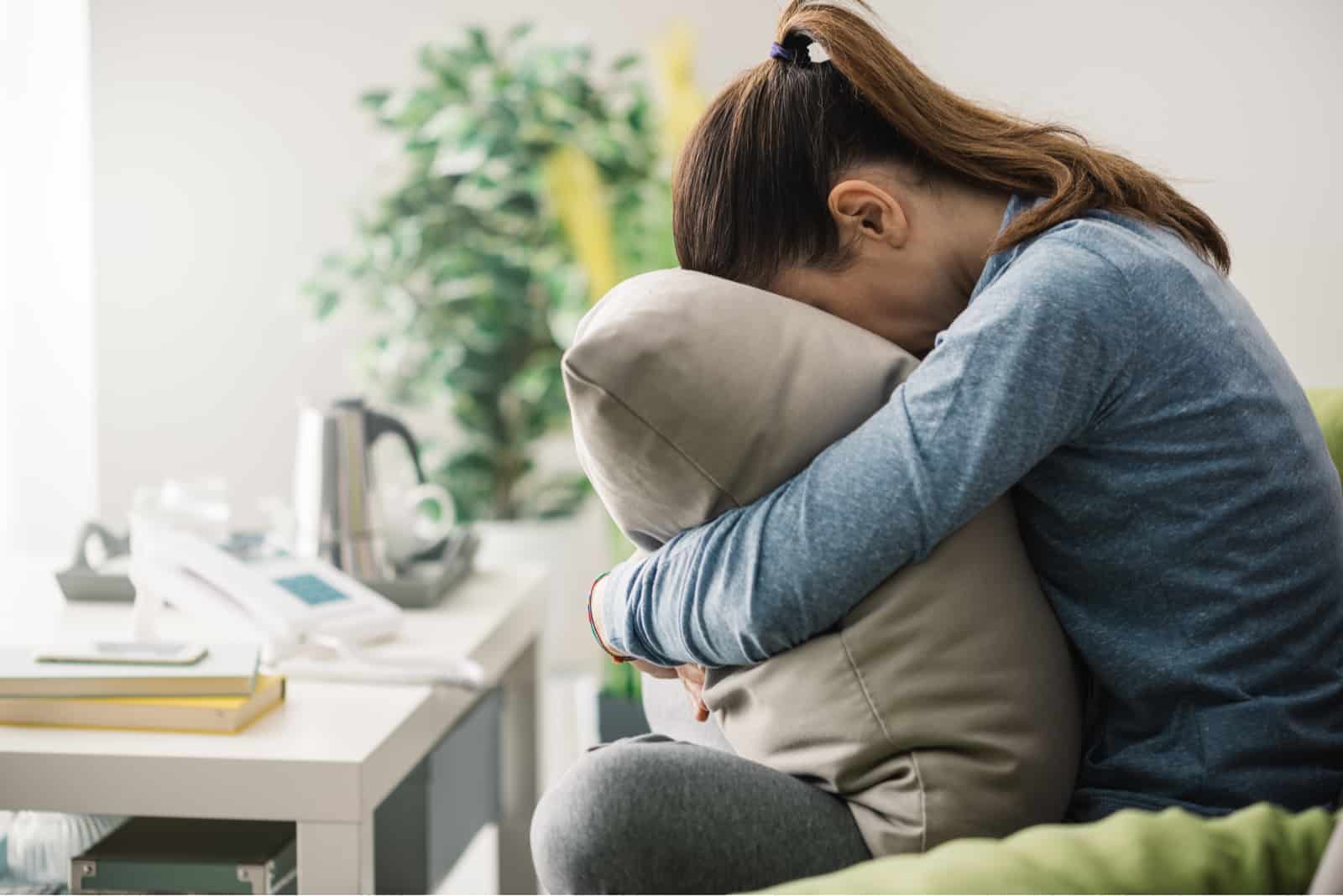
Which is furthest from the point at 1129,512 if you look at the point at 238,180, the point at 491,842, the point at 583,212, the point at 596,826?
the point at 238,180

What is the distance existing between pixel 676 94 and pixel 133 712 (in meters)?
1.87

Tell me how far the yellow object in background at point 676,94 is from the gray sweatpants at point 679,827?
189cm

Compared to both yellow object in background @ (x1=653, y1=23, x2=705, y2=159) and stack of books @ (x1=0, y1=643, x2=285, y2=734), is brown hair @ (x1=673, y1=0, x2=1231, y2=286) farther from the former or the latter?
yellow object in background @ (x1=653, y1=23, x2=705, y2=159)

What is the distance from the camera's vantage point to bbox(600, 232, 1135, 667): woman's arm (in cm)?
77

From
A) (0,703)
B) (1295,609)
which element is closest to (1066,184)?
(1295,609)

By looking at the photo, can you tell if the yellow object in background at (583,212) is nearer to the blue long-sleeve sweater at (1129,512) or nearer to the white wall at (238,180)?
the white wall at (238,180)

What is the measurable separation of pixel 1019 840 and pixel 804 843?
0.71 ft

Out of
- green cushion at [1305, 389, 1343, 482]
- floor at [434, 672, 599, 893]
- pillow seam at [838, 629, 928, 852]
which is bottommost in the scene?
floor at [434, 672, 599, 893]

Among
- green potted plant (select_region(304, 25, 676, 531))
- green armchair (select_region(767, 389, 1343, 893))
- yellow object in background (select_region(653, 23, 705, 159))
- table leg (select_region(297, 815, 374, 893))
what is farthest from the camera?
yellow object in background (select_region(653, 23, 705, 159))

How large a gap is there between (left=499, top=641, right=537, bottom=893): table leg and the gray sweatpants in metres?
0.97

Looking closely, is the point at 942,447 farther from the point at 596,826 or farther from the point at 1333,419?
the point at 1333,419

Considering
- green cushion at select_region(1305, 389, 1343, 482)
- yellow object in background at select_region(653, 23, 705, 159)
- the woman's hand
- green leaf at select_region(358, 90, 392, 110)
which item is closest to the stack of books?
the woman's hand

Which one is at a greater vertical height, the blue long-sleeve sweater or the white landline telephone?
the blue long-sleeve sweater

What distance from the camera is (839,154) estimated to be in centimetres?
92
